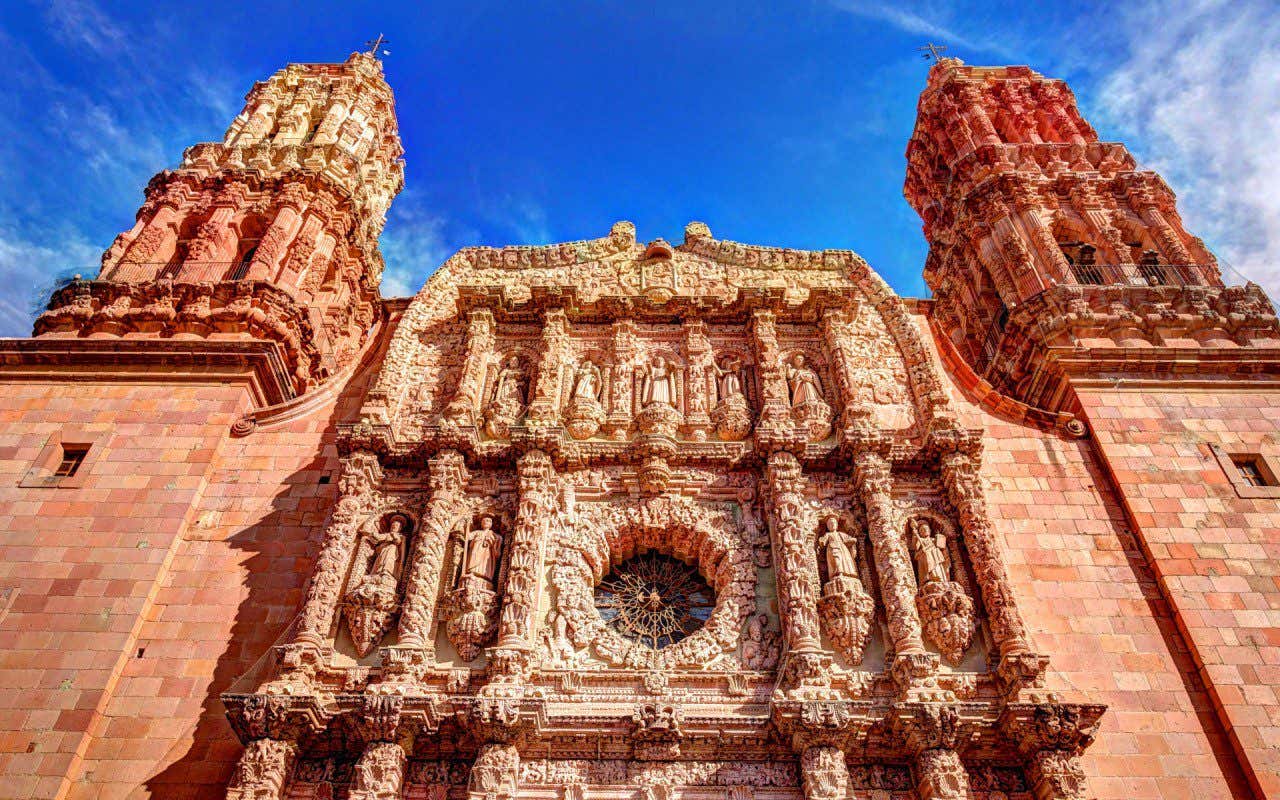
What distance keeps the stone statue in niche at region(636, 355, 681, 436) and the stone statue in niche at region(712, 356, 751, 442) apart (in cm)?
71

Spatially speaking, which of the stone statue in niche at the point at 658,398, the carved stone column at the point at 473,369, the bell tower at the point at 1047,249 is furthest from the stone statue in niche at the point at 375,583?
the bell tower at the point at 1047,249

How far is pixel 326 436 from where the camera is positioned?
14195 mm

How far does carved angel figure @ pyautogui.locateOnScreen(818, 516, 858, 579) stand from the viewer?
11.6 metres

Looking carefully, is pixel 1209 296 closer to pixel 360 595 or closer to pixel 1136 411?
pixel 1136 411

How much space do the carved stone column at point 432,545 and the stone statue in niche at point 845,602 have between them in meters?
5.27

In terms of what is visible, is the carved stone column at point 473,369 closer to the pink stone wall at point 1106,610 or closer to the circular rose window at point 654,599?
the circular rose window at point 654,599

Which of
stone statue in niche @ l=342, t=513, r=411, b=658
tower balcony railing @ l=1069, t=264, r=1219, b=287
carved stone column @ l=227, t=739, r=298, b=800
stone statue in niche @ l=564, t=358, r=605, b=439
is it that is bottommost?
carved stone column @ l=227, t=739, r=298, b=800

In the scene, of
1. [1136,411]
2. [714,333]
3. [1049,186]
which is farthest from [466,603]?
[1049,186]

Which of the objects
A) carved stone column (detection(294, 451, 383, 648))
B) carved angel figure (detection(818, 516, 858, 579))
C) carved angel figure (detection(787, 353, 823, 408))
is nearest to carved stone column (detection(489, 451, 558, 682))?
carved stone column (detection(294, 451, 383, 648))

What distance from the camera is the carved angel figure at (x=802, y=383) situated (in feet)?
46.9

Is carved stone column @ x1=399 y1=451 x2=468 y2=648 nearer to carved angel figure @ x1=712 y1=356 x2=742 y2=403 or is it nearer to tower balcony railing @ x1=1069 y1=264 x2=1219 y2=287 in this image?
carved angel figure @ x1=712 y1=356 x2=742 y2=403

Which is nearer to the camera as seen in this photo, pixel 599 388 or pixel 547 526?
pixel 547 526

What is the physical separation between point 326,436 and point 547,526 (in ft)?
14.6

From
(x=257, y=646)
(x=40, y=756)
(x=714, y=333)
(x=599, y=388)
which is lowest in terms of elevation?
(x=40, y=756)
